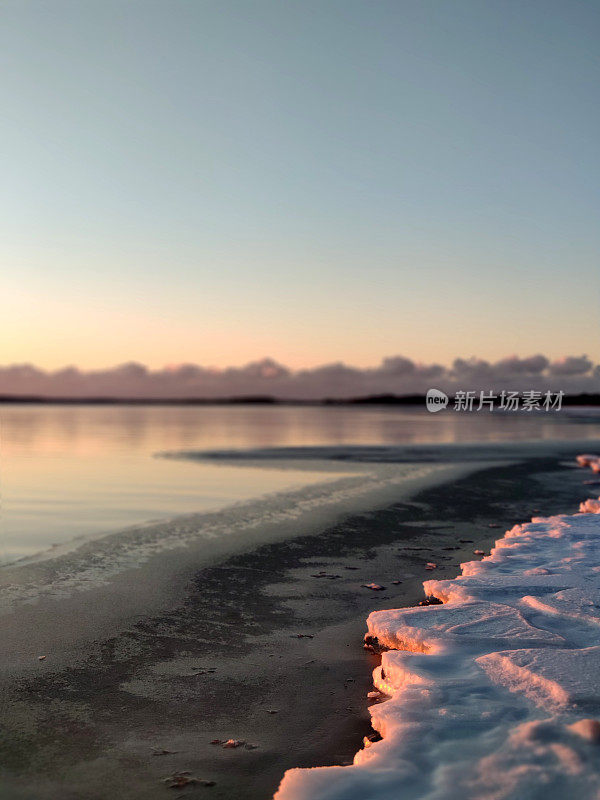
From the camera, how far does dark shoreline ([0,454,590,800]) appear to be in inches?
149

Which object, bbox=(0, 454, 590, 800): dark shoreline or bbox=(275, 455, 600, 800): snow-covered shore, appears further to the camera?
bbox=(0, 454, 590, 800): dark shoreline

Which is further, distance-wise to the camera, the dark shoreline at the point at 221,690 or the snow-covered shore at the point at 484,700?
the dark shoreline at the point at 221,690

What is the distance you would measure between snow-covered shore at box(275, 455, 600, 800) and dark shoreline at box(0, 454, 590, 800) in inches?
14.5

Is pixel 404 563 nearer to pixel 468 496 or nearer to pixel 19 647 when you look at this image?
pixel 19 647

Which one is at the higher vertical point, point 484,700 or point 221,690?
point 484,700

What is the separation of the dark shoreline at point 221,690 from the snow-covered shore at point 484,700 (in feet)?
1.21

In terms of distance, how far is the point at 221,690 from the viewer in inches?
191

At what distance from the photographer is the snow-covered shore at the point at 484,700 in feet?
10.8

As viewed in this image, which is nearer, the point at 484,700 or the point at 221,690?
the point at 484,700

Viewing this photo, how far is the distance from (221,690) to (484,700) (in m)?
1.87

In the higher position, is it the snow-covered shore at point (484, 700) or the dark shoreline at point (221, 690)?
the snow-covered shore at point (484, 700)

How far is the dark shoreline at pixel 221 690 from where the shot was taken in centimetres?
379

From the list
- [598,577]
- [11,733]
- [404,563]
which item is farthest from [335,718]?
[404,563]

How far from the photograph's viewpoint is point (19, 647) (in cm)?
568
